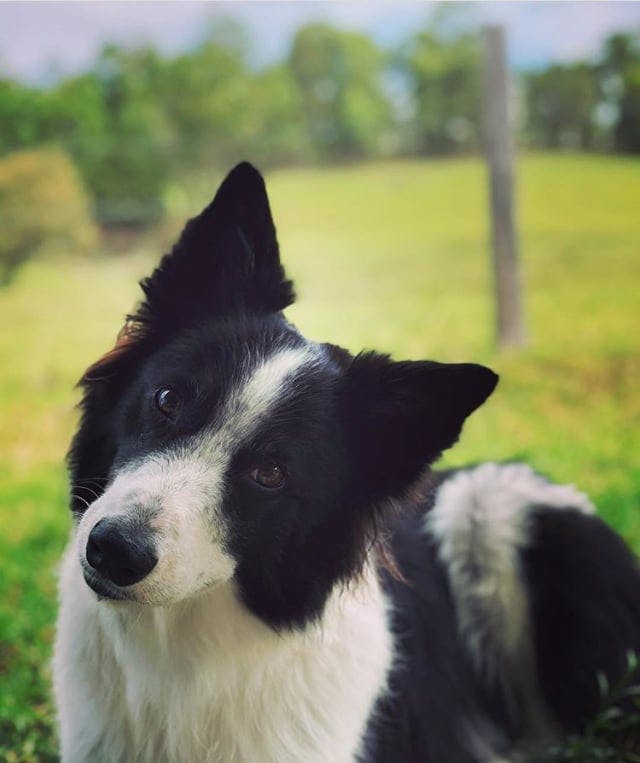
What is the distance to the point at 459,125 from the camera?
19.0 feet

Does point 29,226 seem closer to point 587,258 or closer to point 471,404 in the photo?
point 587,258

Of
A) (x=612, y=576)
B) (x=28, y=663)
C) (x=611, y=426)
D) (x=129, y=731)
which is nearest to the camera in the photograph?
(x=129, y=731)

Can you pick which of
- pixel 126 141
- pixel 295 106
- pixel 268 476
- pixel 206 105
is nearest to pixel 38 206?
pixel 126 141

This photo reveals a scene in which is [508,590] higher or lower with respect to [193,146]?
lower

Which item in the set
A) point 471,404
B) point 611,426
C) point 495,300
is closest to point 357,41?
point 495,300

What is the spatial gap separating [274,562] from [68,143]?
14.2 ft

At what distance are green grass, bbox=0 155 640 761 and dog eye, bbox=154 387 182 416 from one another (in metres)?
2.99

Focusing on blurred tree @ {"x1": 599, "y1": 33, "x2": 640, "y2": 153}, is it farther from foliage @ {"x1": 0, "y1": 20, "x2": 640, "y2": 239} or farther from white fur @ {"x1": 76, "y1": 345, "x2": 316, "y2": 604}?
white fur @ {"x1": 76, "y1": 345, "x2": 316, "y2": 604}

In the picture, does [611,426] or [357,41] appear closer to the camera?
[611,426]

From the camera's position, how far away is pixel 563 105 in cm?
569

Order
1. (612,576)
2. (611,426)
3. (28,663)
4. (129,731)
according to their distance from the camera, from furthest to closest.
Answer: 1. (611,426)
2. (28,663)
3. (612,576)
4. (129,731)

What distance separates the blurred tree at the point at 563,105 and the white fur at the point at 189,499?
427 cm

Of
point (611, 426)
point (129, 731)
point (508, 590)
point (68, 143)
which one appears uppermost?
point (68, 143)

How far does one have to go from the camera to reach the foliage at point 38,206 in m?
5.44
